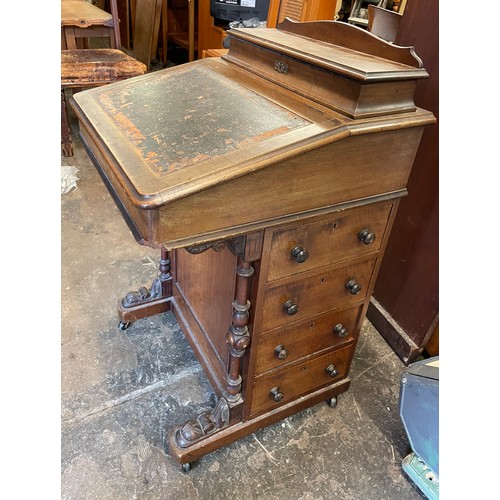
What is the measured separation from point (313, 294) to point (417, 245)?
0.74 metres

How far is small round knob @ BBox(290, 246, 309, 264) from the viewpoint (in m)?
1.11

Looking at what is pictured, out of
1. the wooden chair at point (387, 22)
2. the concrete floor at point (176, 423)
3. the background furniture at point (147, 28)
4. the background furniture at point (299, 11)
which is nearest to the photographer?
the concrete floor at point (176, 423)

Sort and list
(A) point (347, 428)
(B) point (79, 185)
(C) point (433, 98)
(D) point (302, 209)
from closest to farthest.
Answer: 1. (D) point (302, 209)
2. (C) point (433, 98)
3. (A) point (347, 428)
4. (B) point (79, 185)

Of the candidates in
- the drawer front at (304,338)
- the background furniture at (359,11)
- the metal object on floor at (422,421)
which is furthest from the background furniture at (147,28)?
the metal object on floor at (422,421)

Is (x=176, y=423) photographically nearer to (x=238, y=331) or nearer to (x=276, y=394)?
(x=276, y=394)

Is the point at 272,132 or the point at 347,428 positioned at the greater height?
the point at 272,132

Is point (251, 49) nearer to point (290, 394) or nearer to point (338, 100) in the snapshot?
point (338, 100)

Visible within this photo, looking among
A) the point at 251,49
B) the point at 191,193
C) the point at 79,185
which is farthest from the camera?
the point at 79,185

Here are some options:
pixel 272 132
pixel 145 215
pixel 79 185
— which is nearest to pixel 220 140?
pixel 272 132

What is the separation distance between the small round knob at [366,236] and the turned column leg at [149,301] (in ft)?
3.20

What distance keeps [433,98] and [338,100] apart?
0.73m

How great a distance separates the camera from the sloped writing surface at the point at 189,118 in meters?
0.90

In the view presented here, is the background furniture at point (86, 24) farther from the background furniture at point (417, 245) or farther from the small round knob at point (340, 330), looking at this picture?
the small round knob at point (340, 330)

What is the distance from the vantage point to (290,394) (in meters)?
1.54
